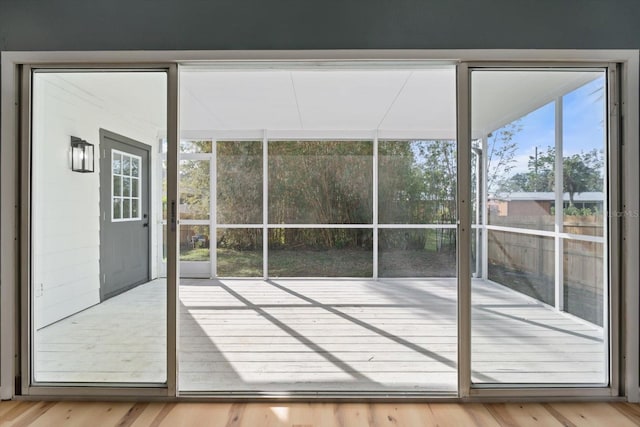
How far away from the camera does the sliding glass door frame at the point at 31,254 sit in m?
2.23

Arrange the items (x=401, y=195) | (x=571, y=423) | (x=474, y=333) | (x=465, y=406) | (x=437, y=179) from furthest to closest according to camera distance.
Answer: (x=401, y=195) < (x=437, y=179) < (x=474, y=333) < (x=465, y=406) < (x=571, y=423)

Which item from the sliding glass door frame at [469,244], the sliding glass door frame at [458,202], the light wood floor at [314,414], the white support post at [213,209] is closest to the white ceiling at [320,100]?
the white support post at [213,209]

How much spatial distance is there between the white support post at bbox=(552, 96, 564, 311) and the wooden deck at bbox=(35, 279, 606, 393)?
144mm

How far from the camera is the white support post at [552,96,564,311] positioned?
7.92 feet

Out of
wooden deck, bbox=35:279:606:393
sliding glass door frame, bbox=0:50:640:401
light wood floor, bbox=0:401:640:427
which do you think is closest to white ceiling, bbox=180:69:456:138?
sliding glass door frame, bbox=0:50:640:401

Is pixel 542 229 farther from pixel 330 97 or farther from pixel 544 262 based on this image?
pixel 330 97

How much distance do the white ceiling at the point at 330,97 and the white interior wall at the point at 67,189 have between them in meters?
0.09

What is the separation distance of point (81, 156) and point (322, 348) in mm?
3062

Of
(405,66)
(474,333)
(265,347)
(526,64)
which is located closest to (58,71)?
(405,66)

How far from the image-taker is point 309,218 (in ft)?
17.4

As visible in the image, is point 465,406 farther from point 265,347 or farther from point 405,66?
point 405,66

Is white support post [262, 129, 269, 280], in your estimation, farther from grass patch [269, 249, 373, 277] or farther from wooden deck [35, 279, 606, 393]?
wooden deck [35, 279, 606, 393]

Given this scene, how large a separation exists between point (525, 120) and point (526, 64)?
15.2 inches

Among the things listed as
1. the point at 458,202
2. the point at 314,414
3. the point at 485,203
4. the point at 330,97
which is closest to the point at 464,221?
the point at 458,202
